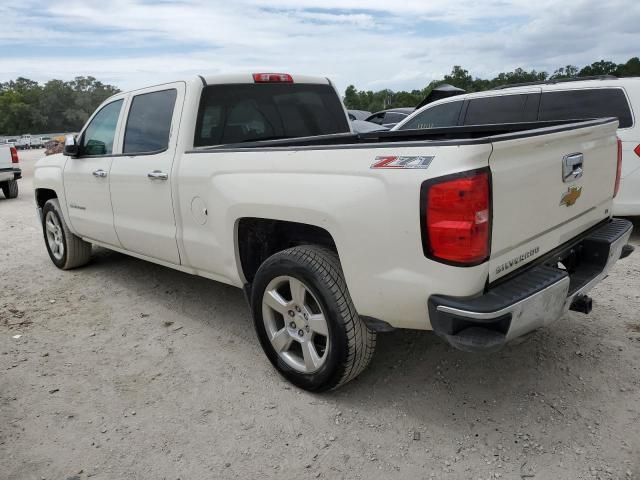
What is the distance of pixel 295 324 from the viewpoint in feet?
9.95

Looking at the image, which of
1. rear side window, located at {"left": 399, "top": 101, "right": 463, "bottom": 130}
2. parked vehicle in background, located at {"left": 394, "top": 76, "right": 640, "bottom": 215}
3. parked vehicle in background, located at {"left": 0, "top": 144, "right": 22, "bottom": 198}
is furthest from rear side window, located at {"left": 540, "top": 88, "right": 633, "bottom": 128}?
parked vehicle in background, located at {"left": 0, "top": 144, "right": 22, "bottom": 198}

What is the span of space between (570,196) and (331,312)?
1408 mm

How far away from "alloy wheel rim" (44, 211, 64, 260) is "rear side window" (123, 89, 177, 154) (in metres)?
1.90

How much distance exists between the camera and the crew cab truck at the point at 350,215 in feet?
7.38

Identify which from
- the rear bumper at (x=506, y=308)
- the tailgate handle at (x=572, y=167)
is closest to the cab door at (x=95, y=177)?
the rear bumper at (x=506, y=308)

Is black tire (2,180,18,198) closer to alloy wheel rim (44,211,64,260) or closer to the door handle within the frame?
alloy wheel rim (44,211,64,260)

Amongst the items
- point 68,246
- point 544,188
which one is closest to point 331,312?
point 544,188

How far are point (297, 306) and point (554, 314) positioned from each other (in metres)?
1.33

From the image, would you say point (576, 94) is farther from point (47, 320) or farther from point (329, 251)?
point (47, 320)

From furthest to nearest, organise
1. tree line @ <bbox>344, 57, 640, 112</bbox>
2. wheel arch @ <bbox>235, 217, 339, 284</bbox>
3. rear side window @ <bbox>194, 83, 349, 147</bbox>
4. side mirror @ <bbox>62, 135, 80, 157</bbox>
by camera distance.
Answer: tree line @ <bbox>344, 57, 640, 112</bbox>, side mirror @ <bbox>62, 135, 80, 157</bbox>, rear side window @ <bbox>194, 83, 349, 147</bbox>, wheel arch @ <bbox>235, 217, 339, 284</bbox>

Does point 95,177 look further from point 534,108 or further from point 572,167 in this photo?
point 534,108

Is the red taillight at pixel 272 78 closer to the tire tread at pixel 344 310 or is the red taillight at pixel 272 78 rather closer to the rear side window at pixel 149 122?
the rear side window at pixel 149 122

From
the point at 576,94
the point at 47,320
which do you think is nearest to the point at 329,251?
the point at 47,320

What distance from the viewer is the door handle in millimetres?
3692
